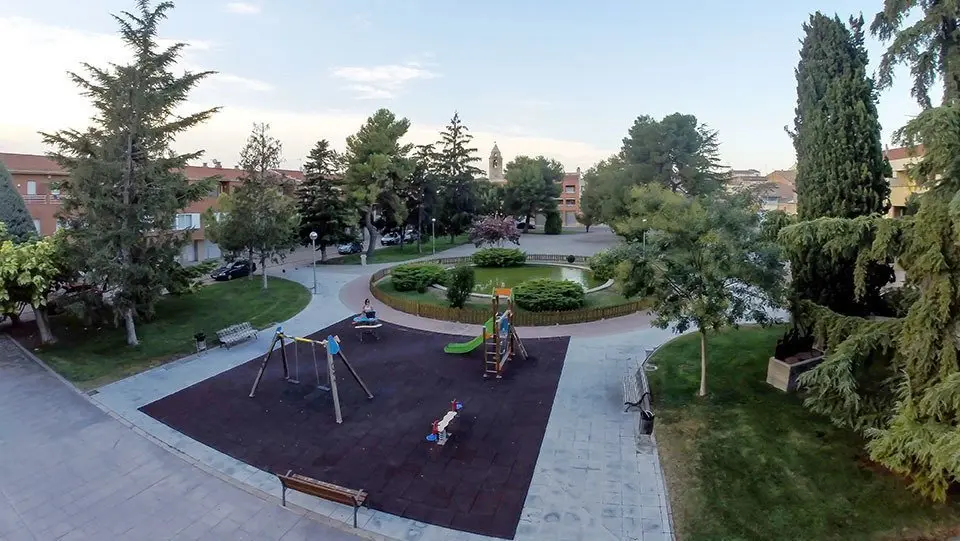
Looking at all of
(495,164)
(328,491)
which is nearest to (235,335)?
(328,491)

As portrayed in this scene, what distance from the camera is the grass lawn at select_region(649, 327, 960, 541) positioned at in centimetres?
907

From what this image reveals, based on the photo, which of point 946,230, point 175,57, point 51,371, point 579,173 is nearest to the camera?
point 946,230

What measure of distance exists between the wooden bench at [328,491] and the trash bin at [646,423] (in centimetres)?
654

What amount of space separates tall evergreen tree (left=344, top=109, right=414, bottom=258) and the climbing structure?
25922mm

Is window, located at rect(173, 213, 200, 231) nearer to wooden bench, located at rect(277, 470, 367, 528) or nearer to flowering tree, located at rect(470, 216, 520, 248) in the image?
flowering tree, located at rect(470, 216, 520, 248)

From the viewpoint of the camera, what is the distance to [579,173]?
321 ft

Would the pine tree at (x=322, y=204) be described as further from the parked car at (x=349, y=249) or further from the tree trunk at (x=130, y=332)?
the tree trunk at (x=130, y=332)

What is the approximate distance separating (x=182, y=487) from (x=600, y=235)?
61082 mm

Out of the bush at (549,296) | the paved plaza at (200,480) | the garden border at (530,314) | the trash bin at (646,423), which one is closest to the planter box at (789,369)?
the paved plaza at (200,480)

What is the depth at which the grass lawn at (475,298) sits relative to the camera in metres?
24.9

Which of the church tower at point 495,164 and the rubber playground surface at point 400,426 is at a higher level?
the church tower at point 495,164

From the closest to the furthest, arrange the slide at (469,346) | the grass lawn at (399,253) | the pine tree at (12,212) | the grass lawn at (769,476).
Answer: the grass lawn at (769,476)
the slide at (469,346)
the pine tree at (12,212)
the grass lawn at (399,253)

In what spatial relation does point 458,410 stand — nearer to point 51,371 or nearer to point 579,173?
point 51,371

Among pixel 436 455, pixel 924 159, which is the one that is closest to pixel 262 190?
pixel 436 455
